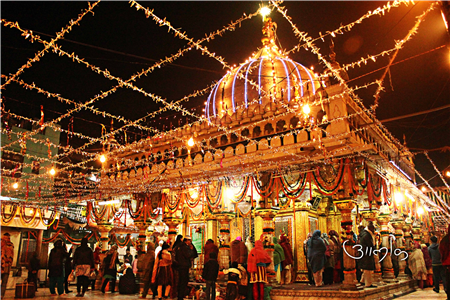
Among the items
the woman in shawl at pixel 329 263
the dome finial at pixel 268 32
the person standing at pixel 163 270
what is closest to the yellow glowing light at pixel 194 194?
the person standing at pixel 163 270

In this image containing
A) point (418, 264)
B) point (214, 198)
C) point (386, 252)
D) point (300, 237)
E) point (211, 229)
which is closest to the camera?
point (214, 198)

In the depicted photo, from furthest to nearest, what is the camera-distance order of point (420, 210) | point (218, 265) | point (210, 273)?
point (420, 210) → point (218, 265) → point (210, 273)

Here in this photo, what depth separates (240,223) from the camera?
14.6m

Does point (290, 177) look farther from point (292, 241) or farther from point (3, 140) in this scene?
point (3, 140)

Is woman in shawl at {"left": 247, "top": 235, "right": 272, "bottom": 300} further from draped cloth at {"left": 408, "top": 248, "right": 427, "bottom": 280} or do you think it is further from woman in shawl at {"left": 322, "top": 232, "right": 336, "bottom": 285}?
draped cloth at {"left": 408, "top": 248, "right": 427, "bottom": 280}

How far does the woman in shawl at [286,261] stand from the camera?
10.5 m

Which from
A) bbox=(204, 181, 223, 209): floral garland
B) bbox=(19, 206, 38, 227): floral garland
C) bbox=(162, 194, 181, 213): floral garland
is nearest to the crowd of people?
bbox=(204, 181, 223, 209): floral garland

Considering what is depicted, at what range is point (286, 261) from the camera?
409 inches

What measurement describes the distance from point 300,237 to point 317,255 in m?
3.72

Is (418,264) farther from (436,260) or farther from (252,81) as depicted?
(252,81)

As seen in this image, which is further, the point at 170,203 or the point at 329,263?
the point at 170,203

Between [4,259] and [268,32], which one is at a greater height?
[268,32]

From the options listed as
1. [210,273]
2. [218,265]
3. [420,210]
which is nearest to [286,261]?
[218,265]

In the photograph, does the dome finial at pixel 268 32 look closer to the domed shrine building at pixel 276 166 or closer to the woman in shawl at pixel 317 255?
the domed shrine building at pixel 276 166
